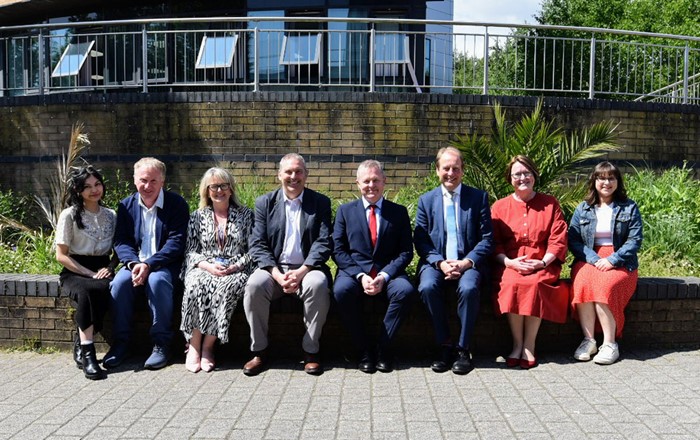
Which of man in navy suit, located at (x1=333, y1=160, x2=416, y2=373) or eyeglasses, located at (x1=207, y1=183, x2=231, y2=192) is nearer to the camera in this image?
man in navy suit, located at (x1=333, y1=160, x2=416, y2=373)

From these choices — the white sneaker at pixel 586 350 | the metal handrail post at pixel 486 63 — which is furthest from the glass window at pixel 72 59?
the white sneaker at pixel 586 350

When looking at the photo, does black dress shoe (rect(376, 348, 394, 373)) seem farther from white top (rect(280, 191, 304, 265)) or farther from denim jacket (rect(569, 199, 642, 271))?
denim jacket (rect(569, 199, 642, 271))

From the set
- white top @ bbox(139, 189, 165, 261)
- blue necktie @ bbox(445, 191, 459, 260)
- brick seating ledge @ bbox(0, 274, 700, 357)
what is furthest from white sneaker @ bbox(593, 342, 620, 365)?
white top @ bbox(139, 189, 165, 261)

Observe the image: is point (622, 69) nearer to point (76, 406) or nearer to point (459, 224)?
point (459, 224)

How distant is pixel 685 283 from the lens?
600cm

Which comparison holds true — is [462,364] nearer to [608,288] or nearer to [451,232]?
[451,232]

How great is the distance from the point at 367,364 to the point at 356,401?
75 cm

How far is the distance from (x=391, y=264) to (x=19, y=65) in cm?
1060

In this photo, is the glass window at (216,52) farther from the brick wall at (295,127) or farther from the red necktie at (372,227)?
the red necktie at (372,227)

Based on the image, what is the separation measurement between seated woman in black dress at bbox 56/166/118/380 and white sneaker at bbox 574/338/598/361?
3.68 meters

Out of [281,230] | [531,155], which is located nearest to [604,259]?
[531,155]

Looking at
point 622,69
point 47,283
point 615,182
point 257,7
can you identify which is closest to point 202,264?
point 47,283

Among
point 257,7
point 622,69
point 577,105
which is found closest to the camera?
point 577,105

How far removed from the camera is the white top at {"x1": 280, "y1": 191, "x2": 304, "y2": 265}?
5.73 meters
